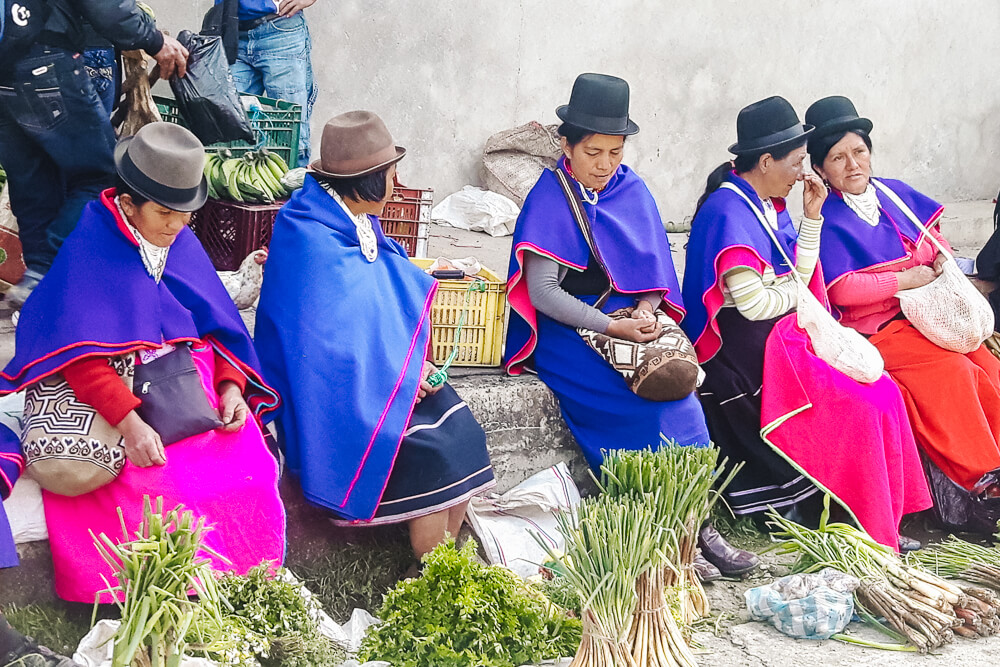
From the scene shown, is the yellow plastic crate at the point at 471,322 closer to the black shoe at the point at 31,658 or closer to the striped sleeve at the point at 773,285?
the striped sleeve at the point at 773,285

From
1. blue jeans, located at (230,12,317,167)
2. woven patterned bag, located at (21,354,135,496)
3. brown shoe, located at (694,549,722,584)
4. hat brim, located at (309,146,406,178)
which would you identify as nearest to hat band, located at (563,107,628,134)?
hat brim, located at (309,146,406,178)

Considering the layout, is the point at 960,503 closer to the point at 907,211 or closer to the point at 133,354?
the point at 907,211

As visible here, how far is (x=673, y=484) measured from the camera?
3.19 meters

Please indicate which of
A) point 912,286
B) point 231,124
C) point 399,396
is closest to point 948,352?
point 912,286

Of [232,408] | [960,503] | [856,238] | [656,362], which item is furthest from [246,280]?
[960,503]

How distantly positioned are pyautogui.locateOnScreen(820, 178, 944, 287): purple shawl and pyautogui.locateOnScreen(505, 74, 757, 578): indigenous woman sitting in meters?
0.78

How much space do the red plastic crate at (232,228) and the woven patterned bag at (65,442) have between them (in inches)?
70.8

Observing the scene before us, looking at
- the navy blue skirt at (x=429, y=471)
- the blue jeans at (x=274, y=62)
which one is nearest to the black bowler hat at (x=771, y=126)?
the navy blue skirt at (x=429, y=471)

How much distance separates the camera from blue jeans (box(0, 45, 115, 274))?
4.04 meters

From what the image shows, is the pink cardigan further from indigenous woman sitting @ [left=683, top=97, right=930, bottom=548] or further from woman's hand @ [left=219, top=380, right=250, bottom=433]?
woman's hand @ [left=219, top=380, right=250, bottom=433]

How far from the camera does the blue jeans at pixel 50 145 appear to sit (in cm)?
404

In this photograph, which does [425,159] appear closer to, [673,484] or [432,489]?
[432,489]

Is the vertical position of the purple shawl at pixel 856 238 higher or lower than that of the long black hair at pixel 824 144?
lower

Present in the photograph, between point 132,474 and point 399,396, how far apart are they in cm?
87
